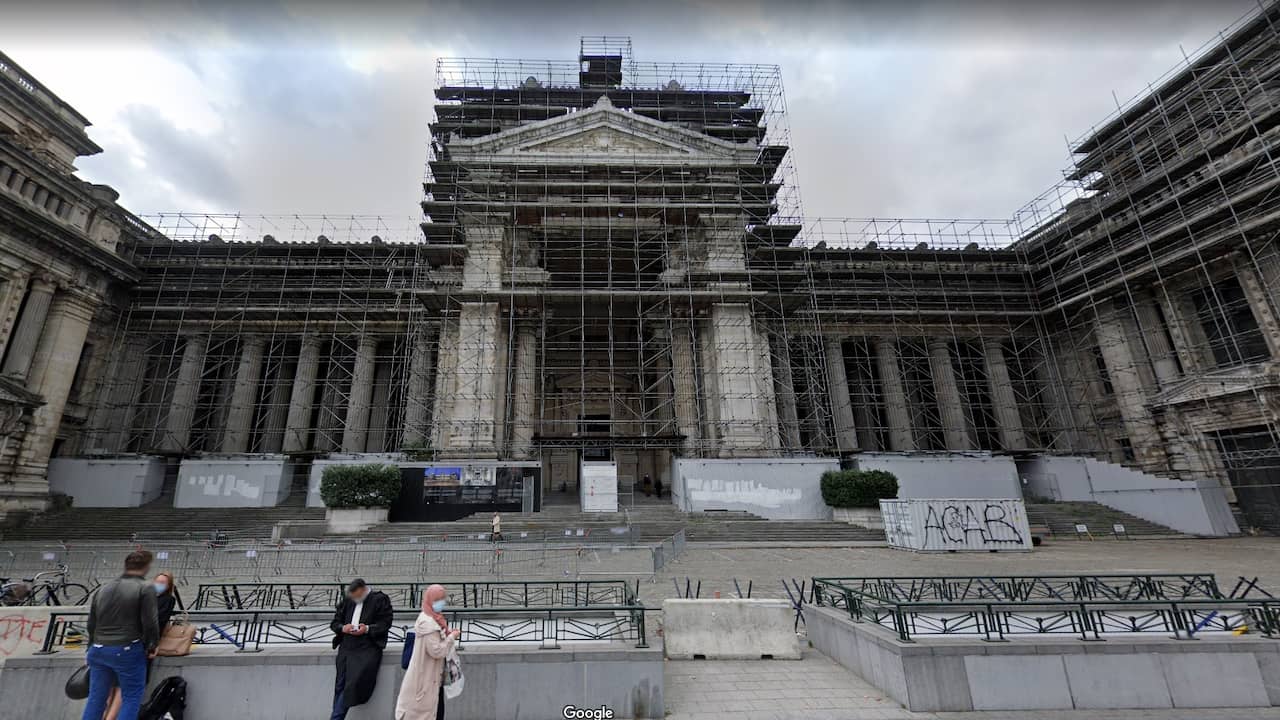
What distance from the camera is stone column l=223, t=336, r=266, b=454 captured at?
104 feet

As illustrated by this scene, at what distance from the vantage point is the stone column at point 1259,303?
23.1 meters

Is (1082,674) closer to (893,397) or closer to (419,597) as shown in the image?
(419,597)

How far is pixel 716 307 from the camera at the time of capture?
28688 mm

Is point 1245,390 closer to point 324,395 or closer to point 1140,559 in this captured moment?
point 1140,559

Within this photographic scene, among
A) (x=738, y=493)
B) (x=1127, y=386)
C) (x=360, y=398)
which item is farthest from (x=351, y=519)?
(x=1127, y=386)

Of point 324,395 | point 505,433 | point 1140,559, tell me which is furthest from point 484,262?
point 1140,559

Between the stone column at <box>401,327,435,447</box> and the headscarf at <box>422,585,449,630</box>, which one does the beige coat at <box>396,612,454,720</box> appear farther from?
the stone column at <box>401,327,435,447</box>

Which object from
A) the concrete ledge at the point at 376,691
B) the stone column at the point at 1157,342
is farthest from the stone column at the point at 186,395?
the stone column at the point at 1157,342

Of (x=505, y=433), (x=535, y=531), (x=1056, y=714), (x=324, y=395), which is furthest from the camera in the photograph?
(x=324, y=395)

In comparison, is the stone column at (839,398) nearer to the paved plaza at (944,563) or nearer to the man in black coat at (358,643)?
the paved plaza at (944,563)

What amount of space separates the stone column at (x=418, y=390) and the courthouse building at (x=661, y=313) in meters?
0.25

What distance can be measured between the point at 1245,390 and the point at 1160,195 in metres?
11.4

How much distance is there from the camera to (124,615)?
178 inches

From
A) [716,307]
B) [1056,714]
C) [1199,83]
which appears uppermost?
[1199,83]
